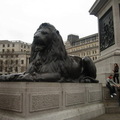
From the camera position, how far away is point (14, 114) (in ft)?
14.0

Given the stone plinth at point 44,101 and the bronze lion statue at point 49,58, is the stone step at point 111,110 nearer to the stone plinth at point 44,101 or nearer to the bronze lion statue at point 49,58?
the stone plinth at point 44,101

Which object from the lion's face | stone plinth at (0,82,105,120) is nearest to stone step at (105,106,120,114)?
stone plinth at (0,82,105,120)

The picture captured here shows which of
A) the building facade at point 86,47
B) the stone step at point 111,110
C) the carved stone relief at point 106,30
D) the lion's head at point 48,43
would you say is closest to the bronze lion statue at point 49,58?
the lion's head at point 48,43

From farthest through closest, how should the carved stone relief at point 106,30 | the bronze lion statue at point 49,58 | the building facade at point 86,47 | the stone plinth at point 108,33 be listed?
1. the building facade at point 86,47
2. the carved stone relief at point 106,30
3. the stone plinth at point 108,33
4. the bronze lion statue at point 49,58

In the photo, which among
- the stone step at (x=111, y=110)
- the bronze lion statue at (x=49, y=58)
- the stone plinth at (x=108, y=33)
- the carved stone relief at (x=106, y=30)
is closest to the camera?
the bronze lion statue at (x=49, y=58)

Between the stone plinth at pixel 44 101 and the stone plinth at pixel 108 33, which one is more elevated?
the stone plinth at pixel 108 33

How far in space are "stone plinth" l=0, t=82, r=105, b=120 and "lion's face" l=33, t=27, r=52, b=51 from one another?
4.26ft

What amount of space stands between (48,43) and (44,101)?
1902 mm

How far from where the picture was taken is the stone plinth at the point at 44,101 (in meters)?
4.14

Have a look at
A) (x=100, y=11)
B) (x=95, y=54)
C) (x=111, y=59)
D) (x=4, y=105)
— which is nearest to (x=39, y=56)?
(x=4, y=105)

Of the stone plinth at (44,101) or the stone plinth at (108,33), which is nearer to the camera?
the stone plinth at (44,101)

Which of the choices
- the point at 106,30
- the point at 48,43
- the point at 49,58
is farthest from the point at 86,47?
the point at 49,58

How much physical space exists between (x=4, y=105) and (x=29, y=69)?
1344 mm

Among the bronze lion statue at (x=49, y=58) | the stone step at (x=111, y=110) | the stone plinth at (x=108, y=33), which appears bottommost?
the stone step at (x=111, y=110)
